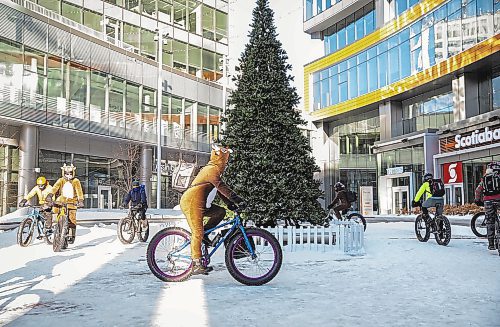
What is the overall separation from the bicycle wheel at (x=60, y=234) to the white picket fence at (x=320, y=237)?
4.34 m

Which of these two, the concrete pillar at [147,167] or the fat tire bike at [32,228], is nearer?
the fat tire bike at [32,228]

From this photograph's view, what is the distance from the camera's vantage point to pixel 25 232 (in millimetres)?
12742

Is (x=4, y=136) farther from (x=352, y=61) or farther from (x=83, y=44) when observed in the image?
(x=352, y=61)

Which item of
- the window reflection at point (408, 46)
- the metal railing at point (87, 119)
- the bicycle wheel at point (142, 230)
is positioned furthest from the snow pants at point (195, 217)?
the window reflection at point (408, 46)

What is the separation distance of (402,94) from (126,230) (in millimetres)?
29566

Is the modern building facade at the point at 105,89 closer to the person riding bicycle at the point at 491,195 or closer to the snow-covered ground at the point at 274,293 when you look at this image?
the snow-covered ground at the point at 274,293

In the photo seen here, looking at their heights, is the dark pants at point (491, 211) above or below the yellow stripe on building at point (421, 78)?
below

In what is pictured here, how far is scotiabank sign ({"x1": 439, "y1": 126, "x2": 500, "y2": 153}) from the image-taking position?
2931 centimetres

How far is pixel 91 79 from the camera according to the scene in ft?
116

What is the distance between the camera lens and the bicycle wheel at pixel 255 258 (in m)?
6.89

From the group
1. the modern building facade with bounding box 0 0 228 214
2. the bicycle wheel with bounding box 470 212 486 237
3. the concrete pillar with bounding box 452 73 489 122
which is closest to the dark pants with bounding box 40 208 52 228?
the bicycle wheel with bounding box 470 212 486 237

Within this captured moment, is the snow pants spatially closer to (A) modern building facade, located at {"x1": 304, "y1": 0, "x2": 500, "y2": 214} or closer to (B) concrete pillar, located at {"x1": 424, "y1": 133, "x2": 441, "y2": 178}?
(A) modern building facade, located at {"x1": 304, "y1": 0, "x2": 500, "y2": 214}

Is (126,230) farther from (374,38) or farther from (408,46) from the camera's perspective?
(374,38)

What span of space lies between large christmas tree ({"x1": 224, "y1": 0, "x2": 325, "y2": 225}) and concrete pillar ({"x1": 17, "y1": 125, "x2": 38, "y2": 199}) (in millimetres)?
21290
